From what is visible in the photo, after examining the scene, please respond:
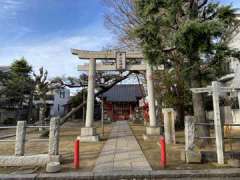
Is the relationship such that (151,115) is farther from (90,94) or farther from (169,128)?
(90,94)

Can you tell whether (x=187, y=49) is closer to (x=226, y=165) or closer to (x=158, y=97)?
(x=226, y=165)

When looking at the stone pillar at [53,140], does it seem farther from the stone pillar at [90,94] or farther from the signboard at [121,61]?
the signboard at [121,61]

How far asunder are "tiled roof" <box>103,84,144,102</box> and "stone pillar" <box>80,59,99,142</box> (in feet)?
83.0

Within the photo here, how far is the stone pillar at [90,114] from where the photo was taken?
527 inches

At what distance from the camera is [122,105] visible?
40.9 m

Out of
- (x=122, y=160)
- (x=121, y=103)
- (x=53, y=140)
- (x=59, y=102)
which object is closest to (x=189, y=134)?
(x=122, y=160)

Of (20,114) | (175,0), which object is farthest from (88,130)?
(20,114)

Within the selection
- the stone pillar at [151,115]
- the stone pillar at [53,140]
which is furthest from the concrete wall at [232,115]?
the stone pillar at [53,140]

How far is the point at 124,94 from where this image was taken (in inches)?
1646

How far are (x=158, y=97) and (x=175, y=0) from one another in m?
11.0

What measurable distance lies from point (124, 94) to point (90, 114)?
28066 mm

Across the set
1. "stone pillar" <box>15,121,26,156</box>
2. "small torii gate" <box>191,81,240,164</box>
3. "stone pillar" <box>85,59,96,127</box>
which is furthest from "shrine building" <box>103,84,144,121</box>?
"small torii gate" <box>191,81,240,164</box>

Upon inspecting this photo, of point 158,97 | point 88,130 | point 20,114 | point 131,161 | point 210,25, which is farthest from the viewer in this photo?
point 20,114

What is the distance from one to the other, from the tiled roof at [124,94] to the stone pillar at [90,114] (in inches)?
996
